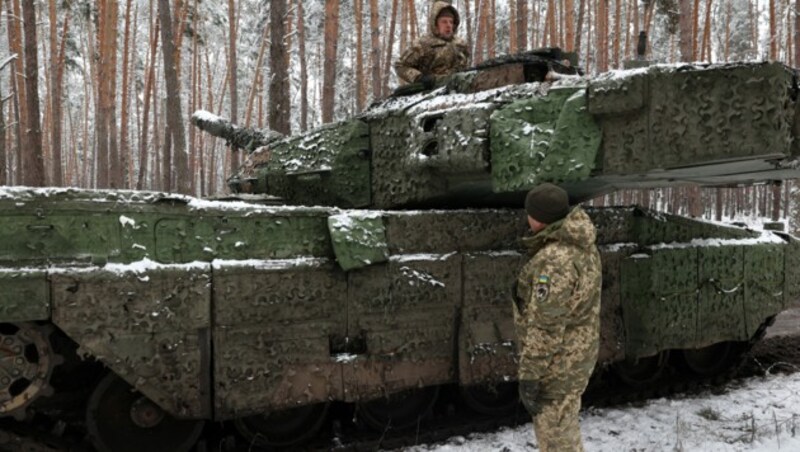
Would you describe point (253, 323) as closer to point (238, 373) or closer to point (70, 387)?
point (238, 373)

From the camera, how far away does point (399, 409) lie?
5.03 m

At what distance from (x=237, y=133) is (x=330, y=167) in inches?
97.2

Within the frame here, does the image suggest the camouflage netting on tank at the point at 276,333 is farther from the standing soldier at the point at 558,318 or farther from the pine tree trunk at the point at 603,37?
the pine tree trunk at the point at 603,37

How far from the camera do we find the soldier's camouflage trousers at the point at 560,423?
333 cm

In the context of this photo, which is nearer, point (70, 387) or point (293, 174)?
point (70, 387)

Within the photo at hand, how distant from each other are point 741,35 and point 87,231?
37.7 metres

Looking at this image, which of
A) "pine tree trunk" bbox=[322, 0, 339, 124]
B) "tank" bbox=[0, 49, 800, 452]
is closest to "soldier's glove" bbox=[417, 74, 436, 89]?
"tank" bbox=[0, 49, 800, 452]

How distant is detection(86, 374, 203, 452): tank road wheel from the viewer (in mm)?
3818

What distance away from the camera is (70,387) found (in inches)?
154

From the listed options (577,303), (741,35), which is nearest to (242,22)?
(741,35)

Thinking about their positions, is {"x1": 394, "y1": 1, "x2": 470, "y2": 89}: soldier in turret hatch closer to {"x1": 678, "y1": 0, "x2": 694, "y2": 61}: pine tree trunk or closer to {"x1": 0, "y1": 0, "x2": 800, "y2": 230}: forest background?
{"x1": 0, "y1": 0, "x2": 800, "y2": 230}: forest background

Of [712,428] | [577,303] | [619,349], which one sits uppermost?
[577,303]

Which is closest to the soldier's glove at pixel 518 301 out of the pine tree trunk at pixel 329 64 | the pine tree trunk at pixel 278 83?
the pine tree trunk at pixel 278 83

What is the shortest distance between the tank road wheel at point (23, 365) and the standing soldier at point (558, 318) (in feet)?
8.55
